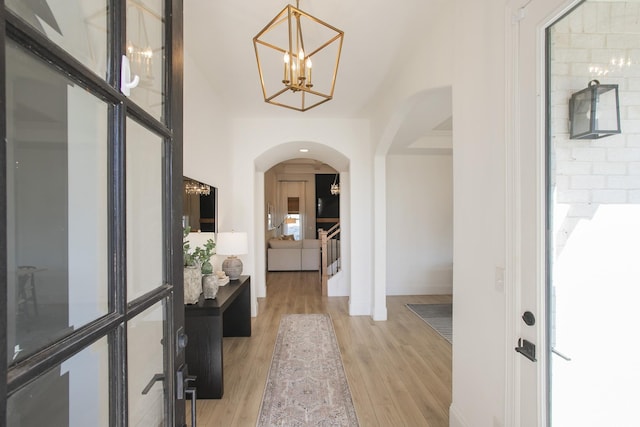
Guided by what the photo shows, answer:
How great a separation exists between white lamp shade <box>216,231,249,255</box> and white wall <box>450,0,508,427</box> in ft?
7.55

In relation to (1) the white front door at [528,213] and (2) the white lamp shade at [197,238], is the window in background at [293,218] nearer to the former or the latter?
(2) the white lamp shade at [197,238]

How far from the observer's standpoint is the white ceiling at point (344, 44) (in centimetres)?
229

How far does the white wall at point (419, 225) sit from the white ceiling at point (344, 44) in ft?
6.50

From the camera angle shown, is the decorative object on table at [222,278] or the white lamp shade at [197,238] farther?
the decorative object on table at [222,278]

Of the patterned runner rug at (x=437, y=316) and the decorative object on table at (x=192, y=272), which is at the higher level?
the decorative object on table at (x=192, y=272)

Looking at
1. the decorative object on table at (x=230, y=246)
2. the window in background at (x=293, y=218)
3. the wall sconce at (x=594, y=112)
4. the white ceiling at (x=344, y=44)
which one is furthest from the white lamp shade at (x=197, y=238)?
the window in background at (x=293, y=218)

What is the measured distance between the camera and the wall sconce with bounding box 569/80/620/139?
3.54 feet

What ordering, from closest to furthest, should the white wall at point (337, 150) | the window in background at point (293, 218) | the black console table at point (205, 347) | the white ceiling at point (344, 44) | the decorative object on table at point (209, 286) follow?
1. the white ceiling at point (344, 44)
2. the black console table at point (205, 347)
3. the decorative object on table at point (209, 286)
4. the white wall at point (337, 150)
5. the window in background at point (293, 218)

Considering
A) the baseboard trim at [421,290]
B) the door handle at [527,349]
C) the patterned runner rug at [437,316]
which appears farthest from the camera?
the baseboard trim at [421,290]

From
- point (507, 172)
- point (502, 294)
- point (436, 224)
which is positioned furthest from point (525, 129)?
point (436, 224)

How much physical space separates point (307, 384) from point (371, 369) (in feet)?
2.25

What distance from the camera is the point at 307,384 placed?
109 inches

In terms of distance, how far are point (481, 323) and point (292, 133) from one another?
12.4 ft

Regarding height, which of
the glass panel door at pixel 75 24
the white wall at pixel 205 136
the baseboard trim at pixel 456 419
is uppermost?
the white wall at pixel 205 136
